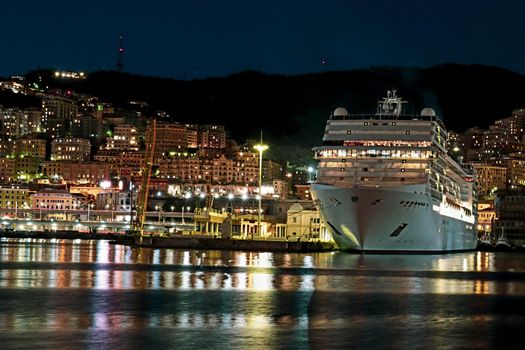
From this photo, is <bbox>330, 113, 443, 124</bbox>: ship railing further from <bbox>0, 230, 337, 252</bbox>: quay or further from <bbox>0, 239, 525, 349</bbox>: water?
<bbox>0, 239, 525, 349</bbox>: water

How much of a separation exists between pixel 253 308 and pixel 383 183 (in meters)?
37.0

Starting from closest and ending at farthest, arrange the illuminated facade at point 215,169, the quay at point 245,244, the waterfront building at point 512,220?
the quay at point 245,244
the waterfront building at point 512,220
the illuminated facade at point 215,169

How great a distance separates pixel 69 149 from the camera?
631ft

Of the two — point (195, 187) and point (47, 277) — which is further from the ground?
point (195, 187)

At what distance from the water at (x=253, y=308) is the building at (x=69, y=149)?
14833cm

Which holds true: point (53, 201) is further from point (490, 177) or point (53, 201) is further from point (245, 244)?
point (245, 244)

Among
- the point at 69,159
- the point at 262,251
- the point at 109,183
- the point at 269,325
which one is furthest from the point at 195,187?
the point at 269,325

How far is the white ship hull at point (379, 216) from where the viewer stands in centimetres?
6031

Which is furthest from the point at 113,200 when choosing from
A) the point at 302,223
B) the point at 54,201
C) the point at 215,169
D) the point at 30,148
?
the point at 302,223

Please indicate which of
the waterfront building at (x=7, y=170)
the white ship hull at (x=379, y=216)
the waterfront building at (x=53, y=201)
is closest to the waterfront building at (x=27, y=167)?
the waterfront building at (x=7, y=170)

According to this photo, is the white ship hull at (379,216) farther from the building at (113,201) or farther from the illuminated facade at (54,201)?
the illuminated facade at (54,201)

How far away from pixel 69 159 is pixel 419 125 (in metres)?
133

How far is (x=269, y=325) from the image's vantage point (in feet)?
78.4

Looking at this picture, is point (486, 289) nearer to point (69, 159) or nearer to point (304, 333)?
point (304, 333)
